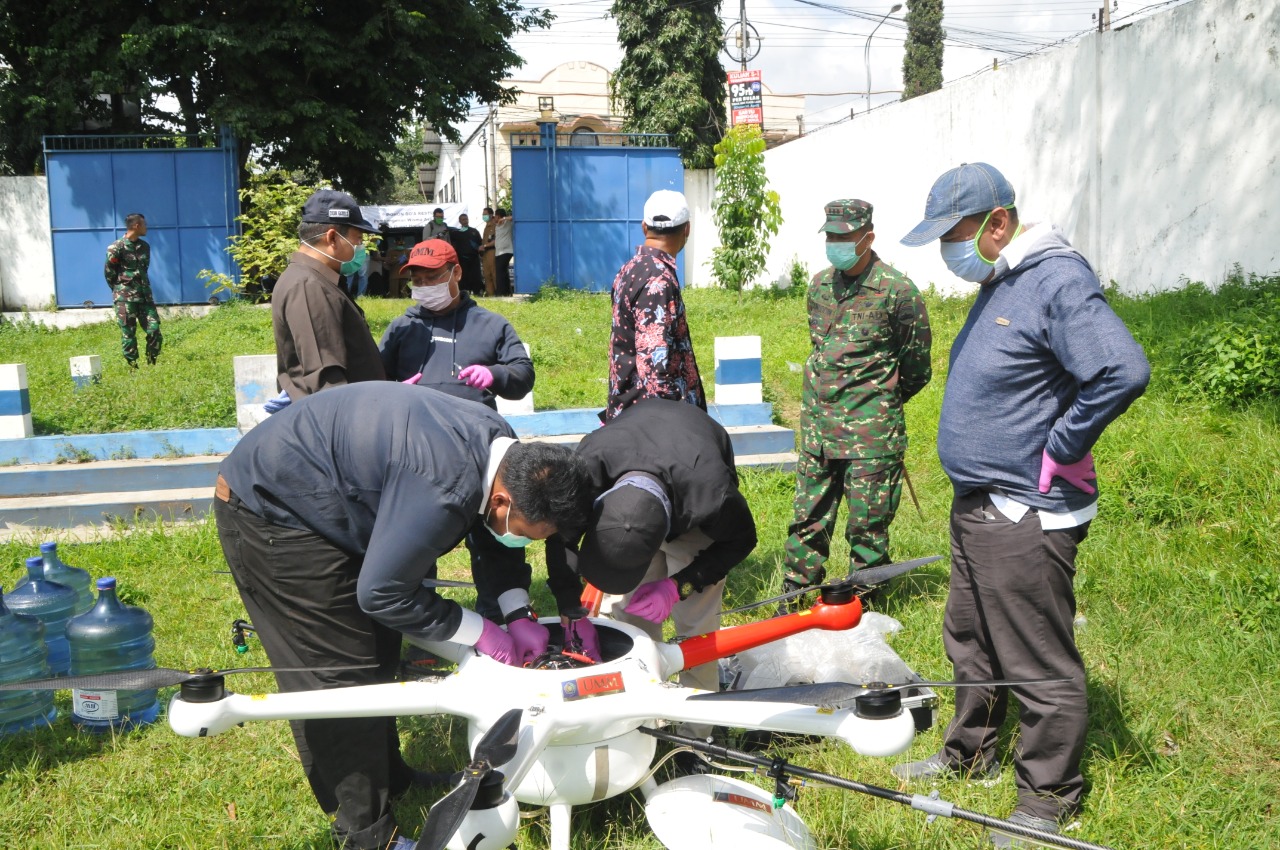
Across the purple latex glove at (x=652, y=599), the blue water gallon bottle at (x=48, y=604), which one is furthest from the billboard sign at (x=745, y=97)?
the purple latex glove at (x=652, y=599)

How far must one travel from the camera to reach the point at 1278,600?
4.19 meters

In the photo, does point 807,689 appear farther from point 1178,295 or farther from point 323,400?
point 1178,295

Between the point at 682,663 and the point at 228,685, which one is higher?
the point at 682,663

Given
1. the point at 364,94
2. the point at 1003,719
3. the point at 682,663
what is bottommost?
the point at 1003,719

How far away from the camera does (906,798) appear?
2354 mm

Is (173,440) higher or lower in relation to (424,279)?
lower

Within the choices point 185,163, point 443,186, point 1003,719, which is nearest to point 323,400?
point 1003,719

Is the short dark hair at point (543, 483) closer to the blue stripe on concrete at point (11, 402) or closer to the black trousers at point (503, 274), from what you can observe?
the blue stripe on concrete at point (11, 402)

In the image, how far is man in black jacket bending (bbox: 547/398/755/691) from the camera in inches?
112


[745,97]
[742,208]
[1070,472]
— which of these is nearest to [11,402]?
[1070,472]

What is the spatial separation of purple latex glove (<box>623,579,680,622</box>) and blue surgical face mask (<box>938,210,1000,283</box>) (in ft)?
4.51

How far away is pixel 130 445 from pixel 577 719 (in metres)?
6.04

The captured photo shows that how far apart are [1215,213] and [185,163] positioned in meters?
15.6

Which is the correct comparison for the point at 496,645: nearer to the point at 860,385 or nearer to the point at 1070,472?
the point at 1070,472
